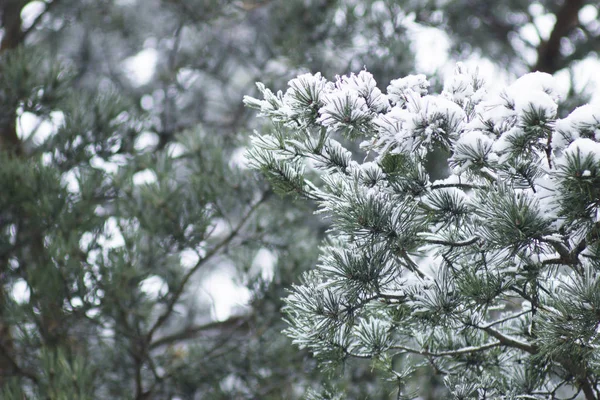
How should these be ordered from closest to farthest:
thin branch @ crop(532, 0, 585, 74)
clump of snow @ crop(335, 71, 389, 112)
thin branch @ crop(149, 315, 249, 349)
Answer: clump of snow @ crop(335, 71, 389, 112) → thin branch @ crop(149, 315, 249, 349) → thin branch @ crop(532, 0, 585, 74)

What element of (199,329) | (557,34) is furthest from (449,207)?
(557,34)

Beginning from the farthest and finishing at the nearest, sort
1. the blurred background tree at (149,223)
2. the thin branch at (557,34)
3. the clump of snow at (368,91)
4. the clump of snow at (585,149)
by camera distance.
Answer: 1. the thin branch at (557,34)
2. the blurred background tree at (149,223)
3. the clump of snow at (368,91)
4. the clump of snow at (585,149)

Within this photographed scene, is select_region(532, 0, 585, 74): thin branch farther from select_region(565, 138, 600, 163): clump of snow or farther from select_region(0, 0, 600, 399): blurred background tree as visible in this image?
select_region(565, 138, 600, 163): clump of snow

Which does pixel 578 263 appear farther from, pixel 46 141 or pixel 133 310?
pixel 46 141

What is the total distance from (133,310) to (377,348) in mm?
1099

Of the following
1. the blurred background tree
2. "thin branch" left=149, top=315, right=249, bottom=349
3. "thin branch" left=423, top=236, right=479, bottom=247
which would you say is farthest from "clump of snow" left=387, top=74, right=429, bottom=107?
"thin branch" left=149, top=315, right=249, bottom=349

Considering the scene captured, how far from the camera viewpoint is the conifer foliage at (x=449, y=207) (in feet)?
2.85

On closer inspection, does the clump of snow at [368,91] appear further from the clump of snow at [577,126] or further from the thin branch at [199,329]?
the thin branch at [199,329]

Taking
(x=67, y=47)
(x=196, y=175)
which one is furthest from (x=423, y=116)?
(x=67, y=47)

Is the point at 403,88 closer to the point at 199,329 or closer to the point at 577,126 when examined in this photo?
the point at 577,126

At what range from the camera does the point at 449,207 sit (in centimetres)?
100

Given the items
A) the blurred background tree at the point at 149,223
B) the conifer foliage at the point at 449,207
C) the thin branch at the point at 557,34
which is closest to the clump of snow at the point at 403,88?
the conifer foliage at the point at 449,207

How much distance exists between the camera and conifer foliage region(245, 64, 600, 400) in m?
0.87

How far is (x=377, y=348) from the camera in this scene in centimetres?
117
